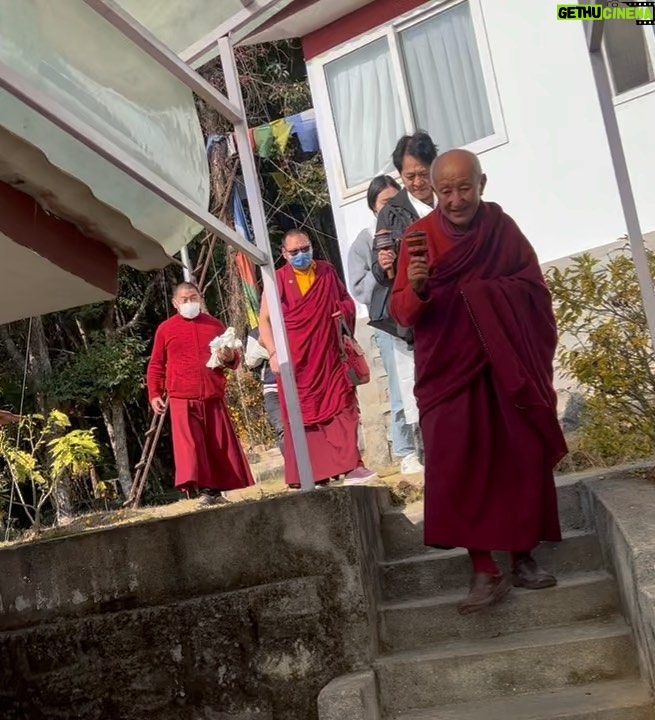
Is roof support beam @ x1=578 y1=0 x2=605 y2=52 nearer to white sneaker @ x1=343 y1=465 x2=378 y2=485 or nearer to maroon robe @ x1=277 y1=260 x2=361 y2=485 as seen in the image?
maroon robe @ x1=277 y1=260 x2=361 y2=485

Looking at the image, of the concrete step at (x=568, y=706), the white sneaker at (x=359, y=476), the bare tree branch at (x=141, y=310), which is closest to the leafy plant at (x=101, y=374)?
the bare tree branch at (x=141, y=310)

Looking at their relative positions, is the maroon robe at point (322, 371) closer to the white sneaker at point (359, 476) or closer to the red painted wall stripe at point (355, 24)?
the white sneaker at point (359, 476)

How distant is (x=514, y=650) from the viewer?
306 cm

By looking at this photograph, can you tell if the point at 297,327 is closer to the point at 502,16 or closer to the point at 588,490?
the point at 588,490

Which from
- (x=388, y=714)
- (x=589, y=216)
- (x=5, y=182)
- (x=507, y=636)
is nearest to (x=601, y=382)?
(x=507, y=636)

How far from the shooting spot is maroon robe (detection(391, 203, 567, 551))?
3.26 meters

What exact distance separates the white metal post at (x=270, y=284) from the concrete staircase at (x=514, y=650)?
650 mm

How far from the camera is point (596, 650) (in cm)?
300

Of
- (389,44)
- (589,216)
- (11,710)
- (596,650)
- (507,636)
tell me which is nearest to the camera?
(596,650)

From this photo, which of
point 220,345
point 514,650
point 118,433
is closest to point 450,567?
point 514,650

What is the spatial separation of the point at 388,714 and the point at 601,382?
6.06ft

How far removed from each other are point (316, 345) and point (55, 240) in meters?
2.60

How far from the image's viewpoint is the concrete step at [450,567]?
352 centimetres

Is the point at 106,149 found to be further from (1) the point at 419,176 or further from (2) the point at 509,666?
(1) the point at 419,176
